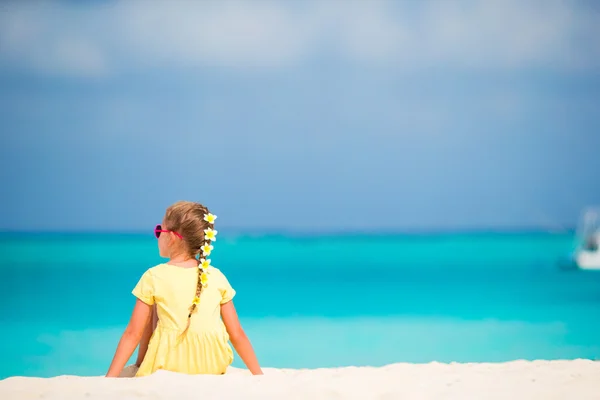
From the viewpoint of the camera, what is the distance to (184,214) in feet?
8.51

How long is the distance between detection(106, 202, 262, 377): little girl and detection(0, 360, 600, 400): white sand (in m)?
0.10

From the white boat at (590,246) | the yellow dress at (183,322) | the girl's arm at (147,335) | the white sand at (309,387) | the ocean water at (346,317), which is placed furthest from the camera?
the white boat at (590,246)

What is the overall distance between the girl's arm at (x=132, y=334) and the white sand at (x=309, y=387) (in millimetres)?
91

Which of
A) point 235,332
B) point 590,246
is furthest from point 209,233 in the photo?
point 590,246

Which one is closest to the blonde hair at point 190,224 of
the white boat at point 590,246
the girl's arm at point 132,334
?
the girl's arm at point 132,334

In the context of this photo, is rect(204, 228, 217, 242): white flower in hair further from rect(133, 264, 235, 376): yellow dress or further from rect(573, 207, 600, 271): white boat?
rect(573, 207, 600, 271): white boat

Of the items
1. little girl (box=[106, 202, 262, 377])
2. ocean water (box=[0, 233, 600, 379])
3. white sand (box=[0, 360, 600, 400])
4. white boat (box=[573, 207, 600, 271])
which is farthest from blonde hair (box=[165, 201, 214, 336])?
white boat (box=[573, 207, 600, 271])

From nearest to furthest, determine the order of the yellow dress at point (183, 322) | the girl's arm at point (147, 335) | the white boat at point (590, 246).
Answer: the yellow dress at point (183, 322) → the girl's arm at point (147, 335) → the white boat at point (590, 246)

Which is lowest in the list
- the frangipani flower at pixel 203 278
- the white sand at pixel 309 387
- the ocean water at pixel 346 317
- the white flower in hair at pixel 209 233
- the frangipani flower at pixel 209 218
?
the white sand at pixel 309 387

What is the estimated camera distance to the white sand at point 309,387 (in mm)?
2426

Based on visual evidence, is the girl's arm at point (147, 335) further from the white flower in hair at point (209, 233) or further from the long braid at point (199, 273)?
the white flower in hair at point (209, 233)

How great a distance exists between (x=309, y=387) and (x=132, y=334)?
0.60 m

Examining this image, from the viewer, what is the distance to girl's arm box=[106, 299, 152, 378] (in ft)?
8.49

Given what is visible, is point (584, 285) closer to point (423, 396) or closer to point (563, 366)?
point (563, 366)
